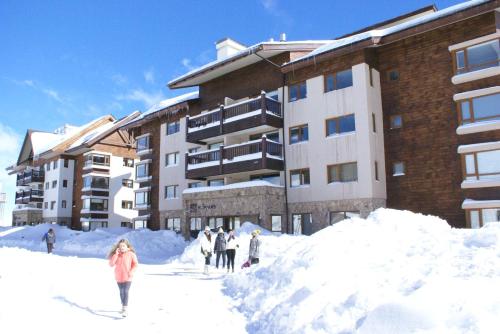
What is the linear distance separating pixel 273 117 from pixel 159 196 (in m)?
14.7

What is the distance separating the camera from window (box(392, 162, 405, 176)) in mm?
22188

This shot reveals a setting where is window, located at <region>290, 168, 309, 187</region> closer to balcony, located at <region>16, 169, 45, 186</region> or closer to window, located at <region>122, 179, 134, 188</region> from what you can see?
window, located at <region>122, 179, 134, 188</region>

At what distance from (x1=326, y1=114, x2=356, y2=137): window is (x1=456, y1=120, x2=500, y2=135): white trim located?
5422mm

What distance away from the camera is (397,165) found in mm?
22484

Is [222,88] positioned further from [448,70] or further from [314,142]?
[448,70]

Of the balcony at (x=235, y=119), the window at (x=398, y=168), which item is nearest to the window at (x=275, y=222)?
the balcony at (x=235, y=119)

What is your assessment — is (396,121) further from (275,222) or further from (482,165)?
(275,222)

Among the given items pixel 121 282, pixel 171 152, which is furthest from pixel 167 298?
pixel 171 152

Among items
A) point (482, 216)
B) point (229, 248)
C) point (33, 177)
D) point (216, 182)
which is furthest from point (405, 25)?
point (33, 177)

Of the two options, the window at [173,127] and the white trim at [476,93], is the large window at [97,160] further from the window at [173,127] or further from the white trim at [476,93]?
the white trim at [476,93]

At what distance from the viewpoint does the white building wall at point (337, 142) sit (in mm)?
21922

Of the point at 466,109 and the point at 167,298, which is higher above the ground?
the point at 466,109

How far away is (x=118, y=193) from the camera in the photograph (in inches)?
2051

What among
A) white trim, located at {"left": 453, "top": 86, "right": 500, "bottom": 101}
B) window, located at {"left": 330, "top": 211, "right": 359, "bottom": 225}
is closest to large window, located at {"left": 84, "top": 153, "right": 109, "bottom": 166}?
window, located at {"left": 330, "top": 211, "right": 359, "bottom": 225}
